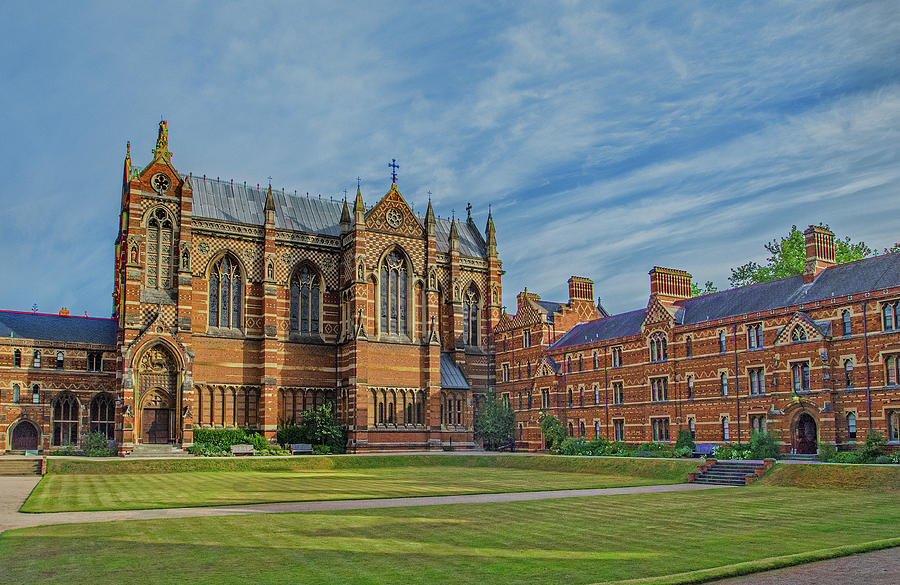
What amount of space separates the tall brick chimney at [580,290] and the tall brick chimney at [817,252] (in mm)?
25082

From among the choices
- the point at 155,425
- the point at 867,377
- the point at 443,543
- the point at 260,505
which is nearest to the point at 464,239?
the point at 155,425

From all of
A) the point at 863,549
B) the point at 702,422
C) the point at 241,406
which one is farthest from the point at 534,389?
the point at 863,549

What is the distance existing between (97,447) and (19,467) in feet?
34.9

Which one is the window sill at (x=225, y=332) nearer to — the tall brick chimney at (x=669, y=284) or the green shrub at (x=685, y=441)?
the tall brick chimney at (x=669, y=284)

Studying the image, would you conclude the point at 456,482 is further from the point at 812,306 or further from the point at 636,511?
the point at 812,306

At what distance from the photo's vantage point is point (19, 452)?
56094 millimetres

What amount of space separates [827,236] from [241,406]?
4403 cm

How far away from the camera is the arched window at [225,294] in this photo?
6381 cm

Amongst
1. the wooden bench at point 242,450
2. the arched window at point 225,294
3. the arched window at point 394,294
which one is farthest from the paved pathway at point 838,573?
the arched window at point 225,294

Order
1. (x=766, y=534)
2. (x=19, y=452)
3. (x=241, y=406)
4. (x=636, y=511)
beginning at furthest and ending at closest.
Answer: (x=241, y=406)
(x=19, y=452)
(x=636, y=511)
(x=766, y=534)

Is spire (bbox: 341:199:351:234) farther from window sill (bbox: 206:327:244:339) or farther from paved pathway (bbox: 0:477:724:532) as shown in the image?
paved pathway (bbox: 0:477:724:532)

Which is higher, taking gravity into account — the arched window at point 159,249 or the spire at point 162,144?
the spire at point 162,144

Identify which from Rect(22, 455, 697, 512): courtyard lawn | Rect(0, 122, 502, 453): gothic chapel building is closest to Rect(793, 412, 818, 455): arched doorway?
Rect(22, 455, 697, 512): courtyard lawn

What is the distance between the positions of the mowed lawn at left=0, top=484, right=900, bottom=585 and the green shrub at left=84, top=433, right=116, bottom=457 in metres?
36.8
